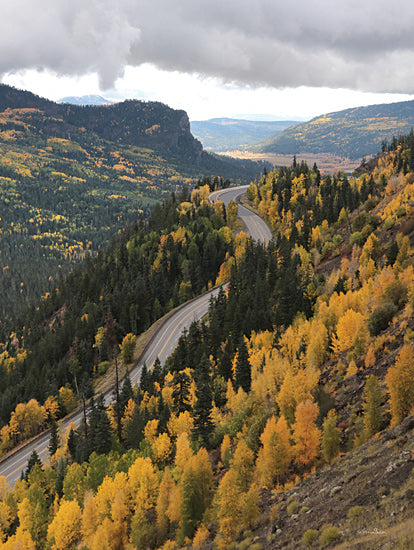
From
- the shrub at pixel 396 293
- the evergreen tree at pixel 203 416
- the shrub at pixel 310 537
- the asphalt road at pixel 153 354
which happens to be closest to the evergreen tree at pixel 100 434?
the evergreen tree at pixel 203 416

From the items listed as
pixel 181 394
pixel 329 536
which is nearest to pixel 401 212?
pixel 181 394

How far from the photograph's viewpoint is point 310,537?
24328mm

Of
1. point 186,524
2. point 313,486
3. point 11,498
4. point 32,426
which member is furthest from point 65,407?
point 313,486

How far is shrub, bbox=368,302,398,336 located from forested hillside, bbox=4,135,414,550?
18 cm

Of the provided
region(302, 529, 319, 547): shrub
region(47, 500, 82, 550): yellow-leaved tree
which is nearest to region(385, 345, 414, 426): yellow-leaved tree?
region(302, 529, 319, 547): shrub

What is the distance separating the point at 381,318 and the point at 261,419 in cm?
2065

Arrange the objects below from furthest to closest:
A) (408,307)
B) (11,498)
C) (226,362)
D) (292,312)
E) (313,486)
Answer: (292,312)
(226,362)
(11,498)
(408,307)
(313,486)

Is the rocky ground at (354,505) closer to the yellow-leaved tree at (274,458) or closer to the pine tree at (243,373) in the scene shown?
the yellow-leaved tree at (274,458)

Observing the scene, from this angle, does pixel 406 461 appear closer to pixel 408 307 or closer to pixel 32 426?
pixel 408 307

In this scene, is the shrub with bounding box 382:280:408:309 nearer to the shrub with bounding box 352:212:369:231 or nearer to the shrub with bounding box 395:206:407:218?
the shrub with bounding box 395:206:407:218

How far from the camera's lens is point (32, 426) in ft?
317

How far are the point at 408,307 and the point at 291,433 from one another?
22.0 m

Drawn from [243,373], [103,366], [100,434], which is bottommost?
[103,366]

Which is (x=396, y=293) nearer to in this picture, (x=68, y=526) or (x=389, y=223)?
(x=389, y=223)
